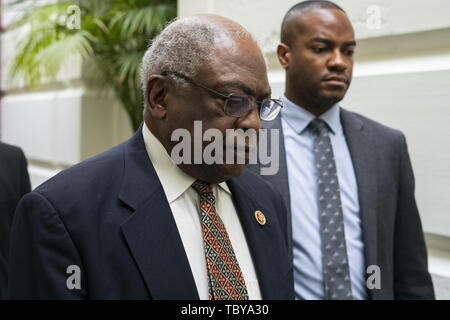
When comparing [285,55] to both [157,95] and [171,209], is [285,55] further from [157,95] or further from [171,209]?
[171,209]

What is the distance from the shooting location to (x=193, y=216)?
1.74 m

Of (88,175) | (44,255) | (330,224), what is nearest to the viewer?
(44,255)

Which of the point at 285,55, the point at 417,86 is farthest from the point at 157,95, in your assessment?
the point at 417,86

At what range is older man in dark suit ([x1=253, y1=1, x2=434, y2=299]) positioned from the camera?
239 centimetres

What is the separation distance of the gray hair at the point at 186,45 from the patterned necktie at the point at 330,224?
914 millimetres

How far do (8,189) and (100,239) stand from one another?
155 centimetres

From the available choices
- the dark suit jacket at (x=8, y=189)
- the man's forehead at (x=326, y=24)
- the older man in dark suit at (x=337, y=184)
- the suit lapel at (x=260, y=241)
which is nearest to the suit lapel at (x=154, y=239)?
the suit lapel at (x=260, y=241)

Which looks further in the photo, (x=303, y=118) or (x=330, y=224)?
(x=303, y=118)

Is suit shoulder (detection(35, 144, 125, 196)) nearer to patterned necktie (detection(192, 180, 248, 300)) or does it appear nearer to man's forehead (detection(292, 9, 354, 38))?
patterned necktie (detection(192, 180, 248, 300))

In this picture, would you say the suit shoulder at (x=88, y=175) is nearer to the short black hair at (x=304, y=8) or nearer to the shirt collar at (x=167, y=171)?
the shirt collar at (x=167, y=171)

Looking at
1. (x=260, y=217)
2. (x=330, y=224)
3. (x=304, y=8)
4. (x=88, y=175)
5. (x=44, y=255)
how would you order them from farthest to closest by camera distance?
1. (x=304, y=8)
2. (x=330, y=224)
3. (x=260, y=217)
4. (x=88, y=175)
5. (x=44, y=255)
